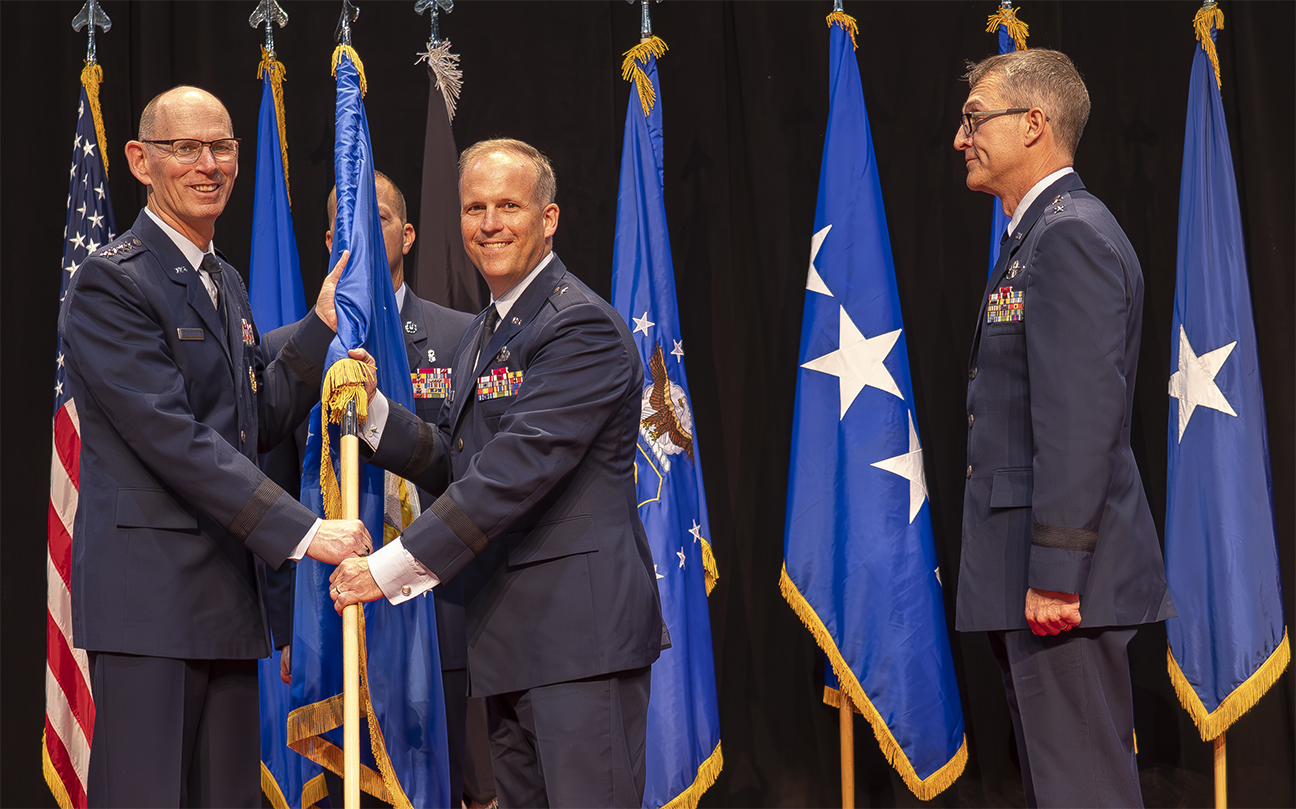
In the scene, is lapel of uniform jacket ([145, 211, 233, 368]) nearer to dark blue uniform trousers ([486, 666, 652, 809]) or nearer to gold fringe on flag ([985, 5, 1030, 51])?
dark blue uniform trousers ([486, 666, 652, 809])

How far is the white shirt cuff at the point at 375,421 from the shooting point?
2.40 m

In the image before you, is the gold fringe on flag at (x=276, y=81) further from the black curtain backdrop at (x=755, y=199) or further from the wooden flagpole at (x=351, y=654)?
the wooden flagpole at (x=351, y=654)

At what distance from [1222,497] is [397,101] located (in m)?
3.12

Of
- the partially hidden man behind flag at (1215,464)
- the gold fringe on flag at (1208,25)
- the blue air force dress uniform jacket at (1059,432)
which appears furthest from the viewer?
the gold fringe on flag at (1208,25)

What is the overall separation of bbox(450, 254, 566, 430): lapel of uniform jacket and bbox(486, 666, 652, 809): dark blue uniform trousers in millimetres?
621

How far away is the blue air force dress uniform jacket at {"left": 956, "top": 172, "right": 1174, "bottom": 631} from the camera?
220cm

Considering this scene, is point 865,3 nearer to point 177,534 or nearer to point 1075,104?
point 1075,104

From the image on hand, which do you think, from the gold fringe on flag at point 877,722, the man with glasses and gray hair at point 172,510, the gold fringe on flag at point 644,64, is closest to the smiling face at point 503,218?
the man with glasses and gray hair at point 172,510

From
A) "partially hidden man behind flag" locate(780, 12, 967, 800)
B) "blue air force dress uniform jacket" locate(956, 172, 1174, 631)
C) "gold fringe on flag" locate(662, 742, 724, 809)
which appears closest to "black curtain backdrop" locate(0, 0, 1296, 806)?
"partially hidden man behind flag" locate(780, 12, 967, 800)

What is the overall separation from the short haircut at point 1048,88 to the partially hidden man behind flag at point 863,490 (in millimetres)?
1076

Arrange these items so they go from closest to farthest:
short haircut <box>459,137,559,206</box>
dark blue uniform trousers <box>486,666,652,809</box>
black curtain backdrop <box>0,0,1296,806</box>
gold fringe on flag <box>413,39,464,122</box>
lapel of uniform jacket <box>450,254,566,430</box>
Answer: dark blue uniform trousers <box>486,666,652,809</box>
lapel of uniform jacket <box>450,254,566,430</box>
short haircut <box>459,137,559,206</box>
gold fringe on flag <box>413,39,464,122</box>
black curtain backdrop <box>0,0,1296,806</box>

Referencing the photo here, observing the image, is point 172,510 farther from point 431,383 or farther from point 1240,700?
point 1240,700

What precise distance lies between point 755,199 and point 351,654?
97.8 inches

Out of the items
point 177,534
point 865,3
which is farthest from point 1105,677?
point 865,3
